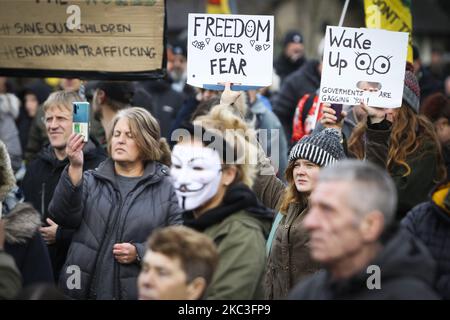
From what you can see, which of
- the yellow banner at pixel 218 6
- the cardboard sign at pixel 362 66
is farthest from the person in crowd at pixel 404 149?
the yellow banner at pixel 218 6

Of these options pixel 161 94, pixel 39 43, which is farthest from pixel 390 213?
pixel 161 94

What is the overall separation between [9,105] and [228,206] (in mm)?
7154

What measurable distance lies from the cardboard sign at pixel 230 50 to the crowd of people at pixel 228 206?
175 millimetres

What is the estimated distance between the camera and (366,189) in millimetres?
4359

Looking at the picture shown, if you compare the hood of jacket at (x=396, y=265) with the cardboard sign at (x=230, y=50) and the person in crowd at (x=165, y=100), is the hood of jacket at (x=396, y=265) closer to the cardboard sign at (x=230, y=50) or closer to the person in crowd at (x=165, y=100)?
the cardboard sign at (x=230, y=50)

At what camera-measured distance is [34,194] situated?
8297 mm

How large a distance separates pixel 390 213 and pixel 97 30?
4047 millimetres

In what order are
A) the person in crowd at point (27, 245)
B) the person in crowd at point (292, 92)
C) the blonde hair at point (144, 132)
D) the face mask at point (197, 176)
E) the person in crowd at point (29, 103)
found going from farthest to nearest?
1. the person in crowd at point (29, 103)
2. the person in crowd at point (292, 92)
3. the blonde hair at point (144, 132)
4. the person in crowd at point (27, 245)
5. the face mask at point (197, 176)

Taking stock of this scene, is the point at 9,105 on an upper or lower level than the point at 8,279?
upper

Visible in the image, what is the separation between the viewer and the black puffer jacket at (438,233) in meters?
5.83

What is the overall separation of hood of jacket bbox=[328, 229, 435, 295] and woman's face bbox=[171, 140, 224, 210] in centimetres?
125

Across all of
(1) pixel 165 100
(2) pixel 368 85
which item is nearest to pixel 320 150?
(2) pixel 368 85

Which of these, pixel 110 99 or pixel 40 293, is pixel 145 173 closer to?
pixel 110 99

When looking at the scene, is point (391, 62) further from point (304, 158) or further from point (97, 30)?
point (97, 30)
